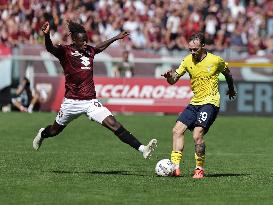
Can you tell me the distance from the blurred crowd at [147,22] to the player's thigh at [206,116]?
18.1 metres

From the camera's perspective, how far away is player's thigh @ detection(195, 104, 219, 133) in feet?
43.3

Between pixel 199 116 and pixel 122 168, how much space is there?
191 centimetres

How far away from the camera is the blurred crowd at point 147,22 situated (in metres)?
31.9

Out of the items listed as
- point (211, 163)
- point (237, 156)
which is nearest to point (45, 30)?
point (211, 163)

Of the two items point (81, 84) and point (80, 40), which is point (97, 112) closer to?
point (81, 84)

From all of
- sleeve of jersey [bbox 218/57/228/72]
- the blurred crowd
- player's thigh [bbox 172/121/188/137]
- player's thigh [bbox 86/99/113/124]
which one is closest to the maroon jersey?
player's thigh [bbox 86/99/113/124]

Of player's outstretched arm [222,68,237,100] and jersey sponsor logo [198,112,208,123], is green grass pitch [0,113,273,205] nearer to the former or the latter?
jersey sponsor logo [198,112,208,123]

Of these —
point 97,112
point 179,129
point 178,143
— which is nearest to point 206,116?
point 179,129

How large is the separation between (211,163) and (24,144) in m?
4.48

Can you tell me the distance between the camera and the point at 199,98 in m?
13.4

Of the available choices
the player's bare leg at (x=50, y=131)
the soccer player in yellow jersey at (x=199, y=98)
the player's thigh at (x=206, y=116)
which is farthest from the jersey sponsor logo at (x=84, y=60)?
the player's thigh at (x=206, y=116)

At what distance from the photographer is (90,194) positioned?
10938 millimetres

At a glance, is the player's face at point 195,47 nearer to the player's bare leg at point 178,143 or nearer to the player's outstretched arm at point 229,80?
the player's outstretched arm at point 229,80

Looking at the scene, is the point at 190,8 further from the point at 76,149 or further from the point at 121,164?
the point at 121,164
